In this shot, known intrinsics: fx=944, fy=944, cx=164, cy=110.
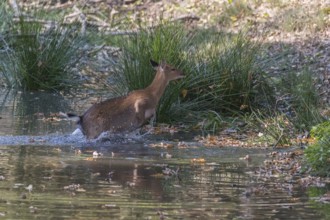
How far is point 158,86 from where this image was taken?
11906 millimetres

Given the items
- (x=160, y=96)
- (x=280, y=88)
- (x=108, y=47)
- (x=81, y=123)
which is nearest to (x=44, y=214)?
(x=81, y=123)

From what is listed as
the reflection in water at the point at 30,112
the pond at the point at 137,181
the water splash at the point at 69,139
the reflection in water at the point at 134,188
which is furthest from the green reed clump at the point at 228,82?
the reflection in water at the point at 134,188

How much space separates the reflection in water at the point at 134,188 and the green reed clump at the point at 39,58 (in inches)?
211

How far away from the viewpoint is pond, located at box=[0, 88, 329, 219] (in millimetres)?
6809

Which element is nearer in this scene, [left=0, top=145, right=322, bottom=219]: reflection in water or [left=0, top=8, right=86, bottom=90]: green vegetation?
[left=0, top=145, right=322, bottom=219]: reflection in water

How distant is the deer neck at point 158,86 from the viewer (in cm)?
1181

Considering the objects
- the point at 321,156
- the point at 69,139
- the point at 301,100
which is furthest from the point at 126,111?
the point at 321,156

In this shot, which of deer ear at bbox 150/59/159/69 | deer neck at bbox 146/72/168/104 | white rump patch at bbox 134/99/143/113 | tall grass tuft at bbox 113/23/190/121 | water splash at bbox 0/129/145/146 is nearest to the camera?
water splash at bbox 0/129/145/146

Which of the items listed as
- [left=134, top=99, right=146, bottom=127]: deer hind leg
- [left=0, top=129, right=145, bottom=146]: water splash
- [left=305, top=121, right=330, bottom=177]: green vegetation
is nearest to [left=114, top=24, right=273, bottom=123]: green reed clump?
[left=134, top=99, right=146, bottom=127]: deer hind leg

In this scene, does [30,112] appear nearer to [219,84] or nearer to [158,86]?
[158,86]

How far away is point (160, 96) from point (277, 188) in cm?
422

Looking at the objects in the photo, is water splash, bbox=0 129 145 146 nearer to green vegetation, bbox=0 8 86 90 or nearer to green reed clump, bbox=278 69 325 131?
green reed clump, bbox=278 69 325 131

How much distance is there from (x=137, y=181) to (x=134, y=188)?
14.5 inches

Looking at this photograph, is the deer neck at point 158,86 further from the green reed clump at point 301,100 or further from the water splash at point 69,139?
the green reed clump at point 301,100
